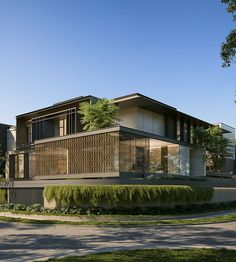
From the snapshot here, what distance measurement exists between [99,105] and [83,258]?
22.8m

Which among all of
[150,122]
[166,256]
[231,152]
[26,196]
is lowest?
[26,196]

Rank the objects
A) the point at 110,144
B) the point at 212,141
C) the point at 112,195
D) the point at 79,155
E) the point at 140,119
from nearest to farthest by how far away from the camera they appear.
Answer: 1. the point at 112,195
2. the point at 110,144
3. the point at 79,155
4. the point at 140,119
5. the point at 212,141

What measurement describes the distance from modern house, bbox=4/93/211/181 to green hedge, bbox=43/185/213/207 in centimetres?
386

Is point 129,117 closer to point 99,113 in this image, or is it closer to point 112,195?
point 99,113

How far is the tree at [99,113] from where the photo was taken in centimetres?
3167

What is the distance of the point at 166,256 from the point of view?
9656 mm

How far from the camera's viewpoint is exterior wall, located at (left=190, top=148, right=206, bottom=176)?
4180 centimetres

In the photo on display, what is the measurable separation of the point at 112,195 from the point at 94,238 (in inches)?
280

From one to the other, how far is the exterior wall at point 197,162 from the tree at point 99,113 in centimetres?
1393

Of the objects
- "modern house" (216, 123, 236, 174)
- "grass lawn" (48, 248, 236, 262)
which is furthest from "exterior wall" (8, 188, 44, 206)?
"modern house" (216, 123, 236, 174)

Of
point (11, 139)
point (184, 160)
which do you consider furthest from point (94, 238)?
point (11, 139)

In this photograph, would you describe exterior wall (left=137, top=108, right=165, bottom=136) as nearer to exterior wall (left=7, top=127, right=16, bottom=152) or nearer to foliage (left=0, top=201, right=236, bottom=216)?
foliage (left=0, top=201, right=236, bottom=216)

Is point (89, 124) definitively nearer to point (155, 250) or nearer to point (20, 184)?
point (20, 184)

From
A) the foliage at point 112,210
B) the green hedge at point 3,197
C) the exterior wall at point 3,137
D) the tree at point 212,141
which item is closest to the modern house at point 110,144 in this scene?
the tree at point 212,141
